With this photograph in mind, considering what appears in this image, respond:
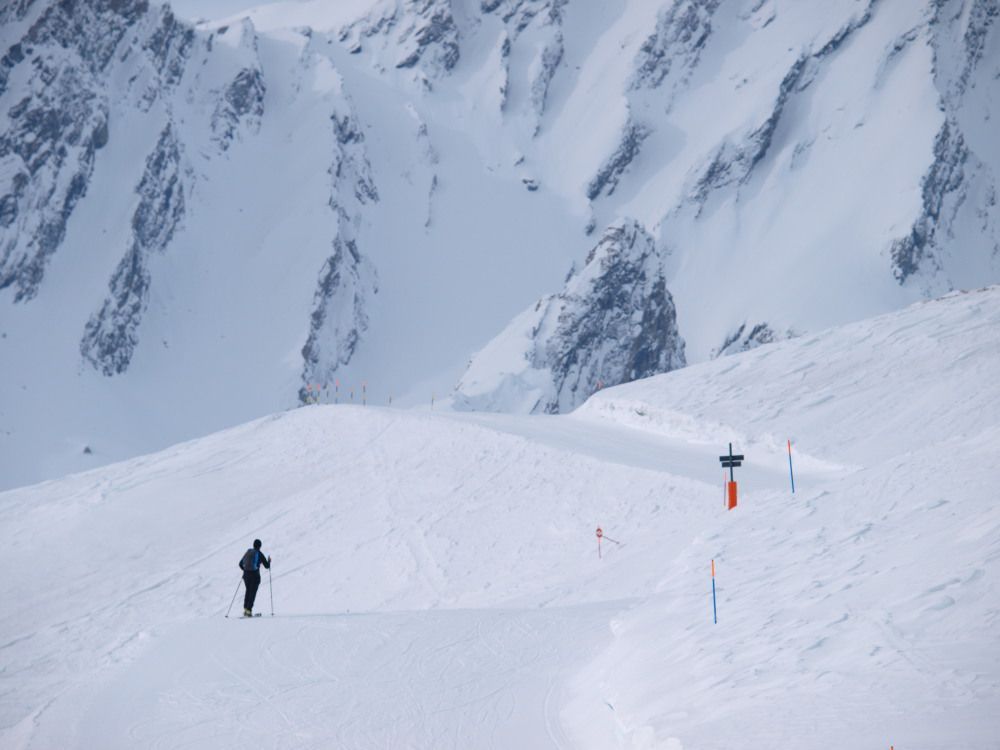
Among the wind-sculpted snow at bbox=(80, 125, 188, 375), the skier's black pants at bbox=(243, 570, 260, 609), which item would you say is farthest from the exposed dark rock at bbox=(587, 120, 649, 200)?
the skier's black pants at bbox=(243, 570, 260, 609)

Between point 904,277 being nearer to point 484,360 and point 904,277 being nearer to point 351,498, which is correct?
point 484,360

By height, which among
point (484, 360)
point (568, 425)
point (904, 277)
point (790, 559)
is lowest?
point (790, 559)

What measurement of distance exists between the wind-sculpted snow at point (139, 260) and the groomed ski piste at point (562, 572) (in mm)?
75748

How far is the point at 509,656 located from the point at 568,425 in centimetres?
2350

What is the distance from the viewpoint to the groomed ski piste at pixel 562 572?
39.0 feet

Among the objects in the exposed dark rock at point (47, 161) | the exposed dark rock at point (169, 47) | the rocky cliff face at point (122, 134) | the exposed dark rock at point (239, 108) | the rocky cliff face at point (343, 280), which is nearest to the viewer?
the rocky cliff face at point (122, 134)

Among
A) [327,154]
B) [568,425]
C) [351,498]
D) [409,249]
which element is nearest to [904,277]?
[409,249]

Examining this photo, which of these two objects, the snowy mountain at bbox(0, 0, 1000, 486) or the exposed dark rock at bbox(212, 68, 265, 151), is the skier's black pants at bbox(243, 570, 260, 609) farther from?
the exposed dark rock at bbox(212, 68, 265, 151)

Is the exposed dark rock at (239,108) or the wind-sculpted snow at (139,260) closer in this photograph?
the wind-sculpted snow at (139,260)

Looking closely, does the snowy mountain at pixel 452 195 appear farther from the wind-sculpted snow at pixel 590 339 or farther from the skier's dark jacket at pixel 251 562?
the skier's dark jacket at pixel 251 562

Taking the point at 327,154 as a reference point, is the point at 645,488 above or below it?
below

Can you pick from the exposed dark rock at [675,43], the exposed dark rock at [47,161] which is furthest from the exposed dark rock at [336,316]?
the exposed dark rock at [675,43]

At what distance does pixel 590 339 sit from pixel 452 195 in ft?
146

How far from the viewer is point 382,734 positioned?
12.9 meters
